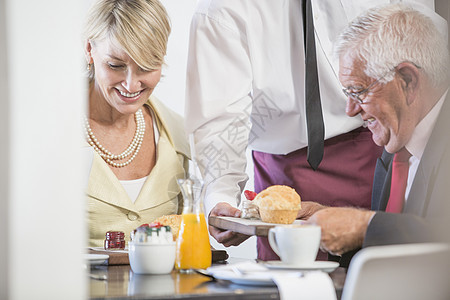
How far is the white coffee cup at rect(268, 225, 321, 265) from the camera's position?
116 centimetres

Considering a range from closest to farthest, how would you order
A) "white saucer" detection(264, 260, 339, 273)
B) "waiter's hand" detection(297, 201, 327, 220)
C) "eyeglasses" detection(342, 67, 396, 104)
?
"white saucer" detection(264, 260, 339, 273) < "eyeglasses" detection(342, 67, 396, 104) < "waiter's hand" detection(297, 201, 327, 220)

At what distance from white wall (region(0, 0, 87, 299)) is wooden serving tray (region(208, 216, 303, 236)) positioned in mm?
523

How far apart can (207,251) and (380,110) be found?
24.2 inches

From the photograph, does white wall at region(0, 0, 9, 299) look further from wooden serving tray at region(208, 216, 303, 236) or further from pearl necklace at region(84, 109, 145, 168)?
pearl necklace at region(84, 109, 145, 168)

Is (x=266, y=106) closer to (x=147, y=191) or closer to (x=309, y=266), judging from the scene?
(x=147, y=191)

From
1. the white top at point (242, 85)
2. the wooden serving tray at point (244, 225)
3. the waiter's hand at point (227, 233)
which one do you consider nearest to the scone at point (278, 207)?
the wooden serving tray at point (244, 225)

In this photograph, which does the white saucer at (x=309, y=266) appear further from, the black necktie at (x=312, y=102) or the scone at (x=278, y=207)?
the black necktie at (x=312, y=102)

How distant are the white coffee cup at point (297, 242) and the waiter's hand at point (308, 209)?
642 millimetres

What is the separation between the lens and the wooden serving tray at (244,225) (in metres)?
1.32

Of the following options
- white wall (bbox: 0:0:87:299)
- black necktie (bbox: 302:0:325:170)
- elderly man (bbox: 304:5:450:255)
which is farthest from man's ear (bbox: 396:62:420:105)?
white wall (bbox: 0:0:87:299)

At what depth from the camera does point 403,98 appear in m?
1.60

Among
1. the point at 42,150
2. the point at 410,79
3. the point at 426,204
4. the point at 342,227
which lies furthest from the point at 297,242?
the point at 410,79

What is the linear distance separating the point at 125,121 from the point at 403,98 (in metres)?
0.94

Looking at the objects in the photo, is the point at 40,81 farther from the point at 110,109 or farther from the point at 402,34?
the point at 110,109
